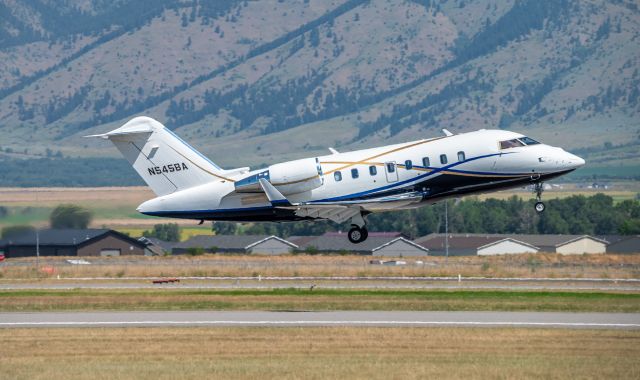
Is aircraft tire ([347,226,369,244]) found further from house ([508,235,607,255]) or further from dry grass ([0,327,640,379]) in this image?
house ([508,235,607,255])

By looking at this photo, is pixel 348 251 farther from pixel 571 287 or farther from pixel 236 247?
pixel 571 287

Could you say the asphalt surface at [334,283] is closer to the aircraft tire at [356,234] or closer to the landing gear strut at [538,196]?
the aircraft tire at [356,234]

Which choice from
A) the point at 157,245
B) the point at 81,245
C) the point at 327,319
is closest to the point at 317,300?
the point at 327,319

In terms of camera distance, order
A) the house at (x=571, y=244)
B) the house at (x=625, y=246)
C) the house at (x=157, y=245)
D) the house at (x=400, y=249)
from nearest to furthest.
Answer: the house at (x=625, y=246)
the house at (x=157, y=245)
the house at (x=400, y=249)
the house at (x=571, y=244)

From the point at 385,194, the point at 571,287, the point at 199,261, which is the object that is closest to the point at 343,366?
the point at 385,194

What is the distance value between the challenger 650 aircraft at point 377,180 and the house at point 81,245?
26465 mm

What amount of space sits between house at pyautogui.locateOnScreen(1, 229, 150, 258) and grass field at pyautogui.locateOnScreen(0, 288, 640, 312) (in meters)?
19.7

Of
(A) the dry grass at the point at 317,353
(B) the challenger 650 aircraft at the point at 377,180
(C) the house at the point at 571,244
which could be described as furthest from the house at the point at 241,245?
(A) the dry grass at the point at 317,353

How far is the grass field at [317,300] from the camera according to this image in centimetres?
5062

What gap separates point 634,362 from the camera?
116 ft

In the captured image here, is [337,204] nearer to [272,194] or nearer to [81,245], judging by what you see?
[272,194]

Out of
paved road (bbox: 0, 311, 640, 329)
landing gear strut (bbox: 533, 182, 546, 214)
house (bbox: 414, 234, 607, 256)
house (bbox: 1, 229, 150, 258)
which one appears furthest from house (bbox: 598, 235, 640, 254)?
paved road (bbox: 0, 311, 640, 329)

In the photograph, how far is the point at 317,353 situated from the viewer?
3738 centimetres

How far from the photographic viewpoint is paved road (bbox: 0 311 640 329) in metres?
43.4
